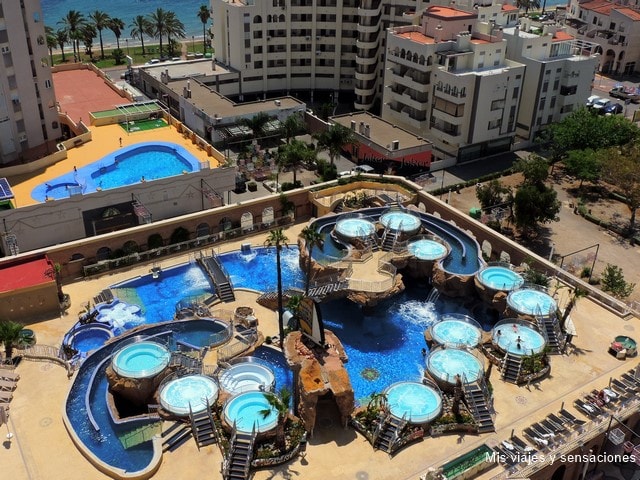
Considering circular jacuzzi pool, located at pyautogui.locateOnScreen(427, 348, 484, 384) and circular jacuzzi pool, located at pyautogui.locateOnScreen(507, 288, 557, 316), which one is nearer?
circular jacuzzi pool, located at pyautogui.locateOnScreen(427, 348, 484, 384)

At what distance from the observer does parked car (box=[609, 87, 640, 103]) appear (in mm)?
115562

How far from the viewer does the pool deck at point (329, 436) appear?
40250 mm

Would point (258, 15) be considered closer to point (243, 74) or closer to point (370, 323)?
point (243, 74)

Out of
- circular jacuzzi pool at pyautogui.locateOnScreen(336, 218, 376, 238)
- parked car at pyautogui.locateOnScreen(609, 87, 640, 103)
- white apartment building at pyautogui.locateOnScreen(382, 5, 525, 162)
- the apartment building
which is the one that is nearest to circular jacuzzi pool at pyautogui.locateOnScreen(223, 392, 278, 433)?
circular jacuzzi pool at pyautogui.locateOnScreen(336, 218, 376, 238)

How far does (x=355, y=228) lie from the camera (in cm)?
6400

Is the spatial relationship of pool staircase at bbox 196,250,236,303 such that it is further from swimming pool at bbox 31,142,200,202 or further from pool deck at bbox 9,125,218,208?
pool deck at bbox 9,125,218,208

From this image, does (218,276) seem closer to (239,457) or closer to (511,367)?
(239,457)

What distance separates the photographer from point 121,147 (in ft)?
249

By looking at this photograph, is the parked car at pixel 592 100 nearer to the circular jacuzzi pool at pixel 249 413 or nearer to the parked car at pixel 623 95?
the parked car at pixel 623 95

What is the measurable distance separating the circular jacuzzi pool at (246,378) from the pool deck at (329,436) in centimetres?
531

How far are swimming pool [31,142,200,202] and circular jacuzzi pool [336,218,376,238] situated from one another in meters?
18.6

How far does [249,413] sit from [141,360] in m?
10.3

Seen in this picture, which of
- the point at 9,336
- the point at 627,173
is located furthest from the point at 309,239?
the point at 627,173

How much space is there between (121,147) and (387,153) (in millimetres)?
33013
